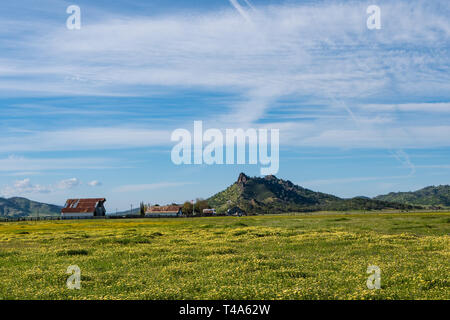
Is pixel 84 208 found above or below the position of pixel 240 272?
below

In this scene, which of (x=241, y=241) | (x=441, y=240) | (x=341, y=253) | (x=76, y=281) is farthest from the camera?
(x=241, y=241)

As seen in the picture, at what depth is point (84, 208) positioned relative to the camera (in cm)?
18862

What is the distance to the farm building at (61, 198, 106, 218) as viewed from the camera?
612ft

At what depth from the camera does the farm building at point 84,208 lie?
186425 mm

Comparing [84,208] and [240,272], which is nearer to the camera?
[240,272]

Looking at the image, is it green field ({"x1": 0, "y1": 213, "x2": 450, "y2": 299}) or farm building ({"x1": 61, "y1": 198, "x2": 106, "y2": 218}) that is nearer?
green field ({"x1": 0, "y1": 213, "x2": 450, "y2": 299})

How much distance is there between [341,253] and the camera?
107ft

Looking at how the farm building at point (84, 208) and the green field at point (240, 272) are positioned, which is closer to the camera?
the green field at point (240, 272)
